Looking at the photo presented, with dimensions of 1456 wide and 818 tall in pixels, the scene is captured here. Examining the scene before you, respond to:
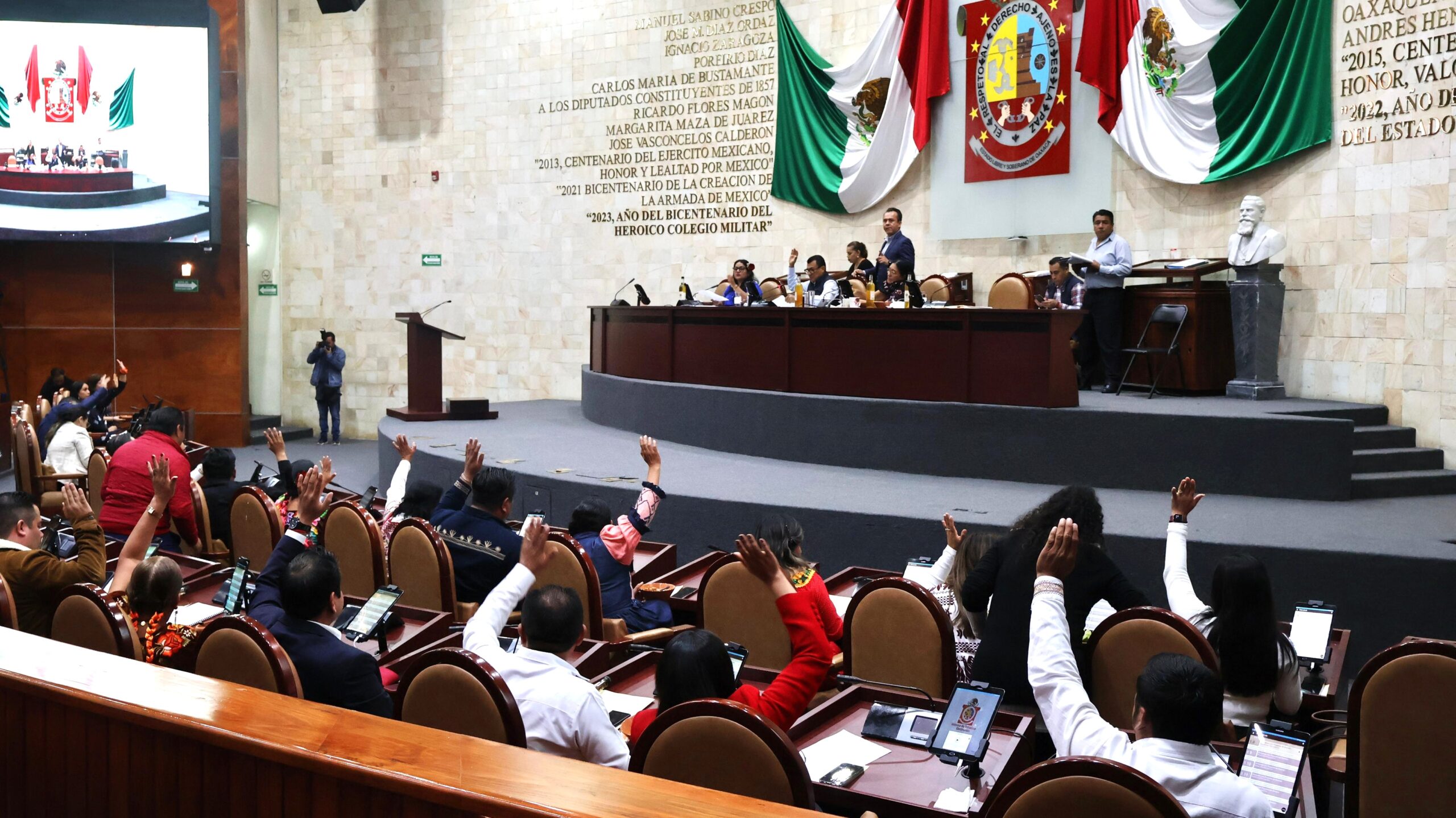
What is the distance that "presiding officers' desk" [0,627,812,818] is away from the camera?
1539 mm

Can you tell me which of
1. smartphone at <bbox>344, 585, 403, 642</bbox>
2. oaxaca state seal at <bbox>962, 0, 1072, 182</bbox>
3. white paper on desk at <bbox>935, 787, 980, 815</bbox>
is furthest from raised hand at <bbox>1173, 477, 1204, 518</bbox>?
oaxaca state seal at <bbox>962, 0, 1072, 182</bbox>

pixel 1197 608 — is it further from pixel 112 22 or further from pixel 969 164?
pixel 112 22

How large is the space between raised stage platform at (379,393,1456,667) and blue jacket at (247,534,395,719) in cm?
364

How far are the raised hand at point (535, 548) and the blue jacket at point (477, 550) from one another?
59.4 inches

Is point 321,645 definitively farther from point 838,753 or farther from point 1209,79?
point 1209,79

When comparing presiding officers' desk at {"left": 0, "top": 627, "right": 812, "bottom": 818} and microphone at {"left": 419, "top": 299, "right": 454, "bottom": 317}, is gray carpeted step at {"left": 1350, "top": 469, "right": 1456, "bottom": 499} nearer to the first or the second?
presiding officers' desk at {"left": 0, "top": 627, "right": 812, "bottom": 818}

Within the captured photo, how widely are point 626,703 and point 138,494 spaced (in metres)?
3.85

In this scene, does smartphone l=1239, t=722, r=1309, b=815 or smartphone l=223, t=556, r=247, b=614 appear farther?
smartphone l=223, t=556, r=247, b=614

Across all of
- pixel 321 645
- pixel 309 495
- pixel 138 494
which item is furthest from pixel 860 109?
pixel 321 645

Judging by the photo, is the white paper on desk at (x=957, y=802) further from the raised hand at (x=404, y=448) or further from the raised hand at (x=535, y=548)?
the raised hand at (x=404, y=448)

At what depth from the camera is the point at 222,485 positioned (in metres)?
6.14

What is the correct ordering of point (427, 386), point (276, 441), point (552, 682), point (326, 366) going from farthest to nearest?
point (326, 366), point (427, 386), point (276, 441), point (552, 682)

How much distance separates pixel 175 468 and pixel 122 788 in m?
4.28

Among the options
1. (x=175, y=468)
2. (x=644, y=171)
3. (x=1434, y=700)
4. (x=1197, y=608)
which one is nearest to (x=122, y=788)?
(x=1434, y=700)
